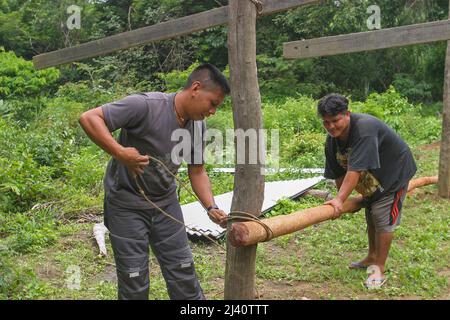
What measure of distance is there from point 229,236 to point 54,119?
8615 millimetres

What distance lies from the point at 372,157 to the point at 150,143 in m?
1.85

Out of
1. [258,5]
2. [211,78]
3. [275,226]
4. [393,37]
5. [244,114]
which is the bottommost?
[275,226]

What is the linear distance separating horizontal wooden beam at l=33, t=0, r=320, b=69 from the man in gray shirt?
1.32 metres

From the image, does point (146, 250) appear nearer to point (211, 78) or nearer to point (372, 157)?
point (211, 78)

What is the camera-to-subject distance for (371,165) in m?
4.37

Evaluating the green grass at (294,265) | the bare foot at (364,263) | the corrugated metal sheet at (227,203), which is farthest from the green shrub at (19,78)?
the bare foot at (364,263)

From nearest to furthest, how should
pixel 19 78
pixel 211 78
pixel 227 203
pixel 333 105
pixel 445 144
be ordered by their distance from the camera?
pixel 211 78 < pixel 333 105 < pixel 227 203 < pixel 445 144 < pixel 19 78

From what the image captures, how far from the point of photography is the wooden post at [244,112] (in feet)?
11.5

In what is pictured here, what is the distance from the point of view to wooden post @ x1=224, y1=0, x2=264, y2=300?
351cm

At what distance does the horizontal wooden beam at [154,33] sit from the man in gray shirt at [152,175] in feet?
4.33

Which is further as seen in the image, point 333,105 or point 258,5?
point 333,105

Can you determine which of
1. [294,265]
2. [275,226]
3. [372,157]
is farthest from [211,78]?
[294,265]

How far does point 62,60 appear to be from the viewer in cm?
558

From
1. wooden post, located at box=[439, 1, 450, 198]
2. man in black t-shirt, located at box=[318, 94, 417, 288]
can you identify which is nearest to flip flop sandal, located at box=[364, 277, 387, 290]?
man in black t-shirt, located at box=[318, 94, 417, 288]
